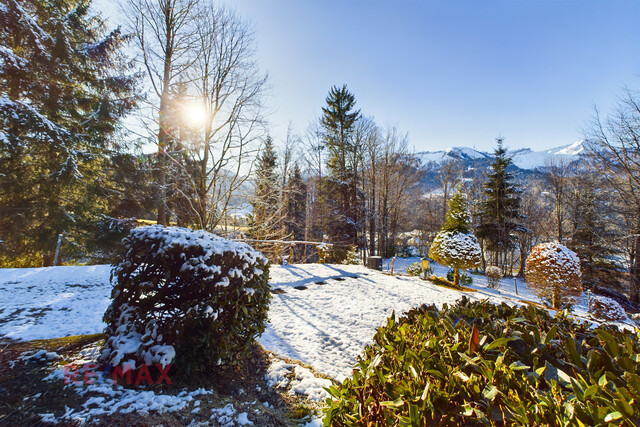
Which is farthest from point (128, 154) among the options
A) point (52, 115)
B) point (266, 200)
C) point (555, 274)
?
point (555, 274)

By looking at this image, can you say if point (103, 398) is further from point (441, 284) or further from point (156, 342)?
point (441, 284)

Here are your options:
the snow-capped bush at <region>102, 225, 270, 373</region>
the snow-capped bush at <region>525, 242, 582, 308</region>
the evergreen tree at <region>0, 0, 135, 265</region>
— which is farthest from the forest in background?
the snow-capped bush at <region>525, 242, 582, 308</region>

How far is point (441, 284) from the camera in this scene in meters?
8.26

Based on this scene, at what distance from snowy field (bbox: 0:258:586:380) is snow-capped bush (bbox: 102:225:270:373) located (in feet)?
3.94

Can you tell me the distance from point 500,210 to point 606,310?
9674 mm

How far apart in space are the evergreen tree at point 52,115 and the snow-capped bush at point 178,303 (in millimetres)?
8348

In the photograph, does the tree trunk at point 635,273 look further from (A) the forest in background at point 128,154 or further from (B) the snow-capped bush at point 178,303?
(B) the snow-capped bush at point 178,303

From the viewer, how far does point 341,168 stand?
16734 millimetres

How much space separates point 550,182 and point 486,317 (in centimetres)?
2117

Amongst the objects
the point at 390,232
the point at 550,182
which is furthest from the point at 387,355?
the point at 550,182

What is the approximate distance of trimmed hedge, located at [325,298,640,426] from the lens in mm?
839

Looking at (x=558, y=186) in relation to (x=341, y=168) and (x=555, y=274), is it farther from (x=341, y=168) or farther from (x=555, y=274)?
(x=341, y=168)

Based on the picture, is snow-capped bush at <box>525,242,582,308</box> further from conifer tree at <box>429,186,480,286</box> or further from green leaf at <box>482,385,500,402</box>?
green leaf at <box>482,385,500,402</box>

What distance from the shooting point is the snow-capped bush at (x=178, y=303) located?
2113mm
